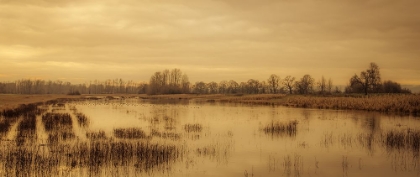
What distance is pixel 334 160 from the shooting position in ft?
45.9

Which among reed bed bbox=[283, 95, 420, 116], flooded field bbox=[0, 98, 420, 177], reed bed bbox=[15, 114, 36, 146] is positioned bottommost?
flooded field bbox=[0, 98, 420, 177]

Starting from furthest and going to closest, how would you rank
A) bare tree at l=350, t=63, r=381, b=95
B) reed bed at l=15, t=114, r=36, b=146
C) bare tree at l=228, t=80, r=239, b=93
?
bare tree at l=228, t=80, r=239, b=93 → bare tree at l=350, t=63, r=381, b=95 → reed bed at l=15, t=114, r=36, b=146

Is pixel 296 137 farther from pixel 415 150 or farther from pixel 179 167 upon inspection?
pixel 179 167

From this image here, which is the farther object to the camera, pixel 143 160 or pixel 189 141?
pixel 189 141

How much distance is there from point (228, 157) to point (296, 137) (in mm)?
7872

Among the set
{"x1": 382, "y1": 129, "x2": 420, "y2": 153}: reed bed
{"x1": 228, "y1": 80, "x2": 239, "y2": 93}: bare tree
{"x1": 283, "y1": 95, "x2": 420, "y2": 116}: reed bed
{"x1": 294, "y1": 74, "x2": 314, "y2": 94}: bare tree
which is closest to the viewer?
{"x1": 382, "y1": 129, "x2": 420, "y2": 153}: reed bed

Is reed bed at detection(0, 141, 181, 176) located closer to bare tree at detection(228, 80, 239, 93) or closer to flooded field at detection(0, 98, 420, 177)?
flooded field at detection(0, 98, 420, 177)

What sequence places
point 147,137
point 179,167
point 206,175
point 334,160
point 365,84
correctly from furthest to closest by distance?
1. point 365,84
2. point 147,137
3. point 334,160
4. point 179,167
5. point 206,175

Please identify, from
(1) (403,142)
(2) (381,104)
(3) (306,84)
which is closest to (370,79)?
(3) (306,84)

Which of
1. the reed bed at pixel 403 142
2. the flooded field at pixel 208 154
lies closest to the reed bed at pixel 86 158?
the flooded field at pixel 208 154

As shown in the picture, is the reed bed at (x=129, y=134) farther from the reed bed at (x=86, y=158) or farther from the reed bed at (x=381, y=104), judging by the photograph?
the reed bed at (x=381, y=104)

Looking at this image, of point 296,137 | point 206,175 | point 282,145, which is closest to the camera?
point 206,175

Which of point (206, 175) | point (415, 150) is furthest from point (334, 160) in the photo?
point (206, 175)

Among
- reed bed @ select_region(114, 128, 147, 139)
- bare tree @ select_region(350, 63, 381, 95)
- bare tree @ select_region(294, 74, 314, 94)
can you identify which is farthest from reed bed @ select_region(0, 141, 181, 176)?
bare tree @ select_region(294, 74, 314, 94)
